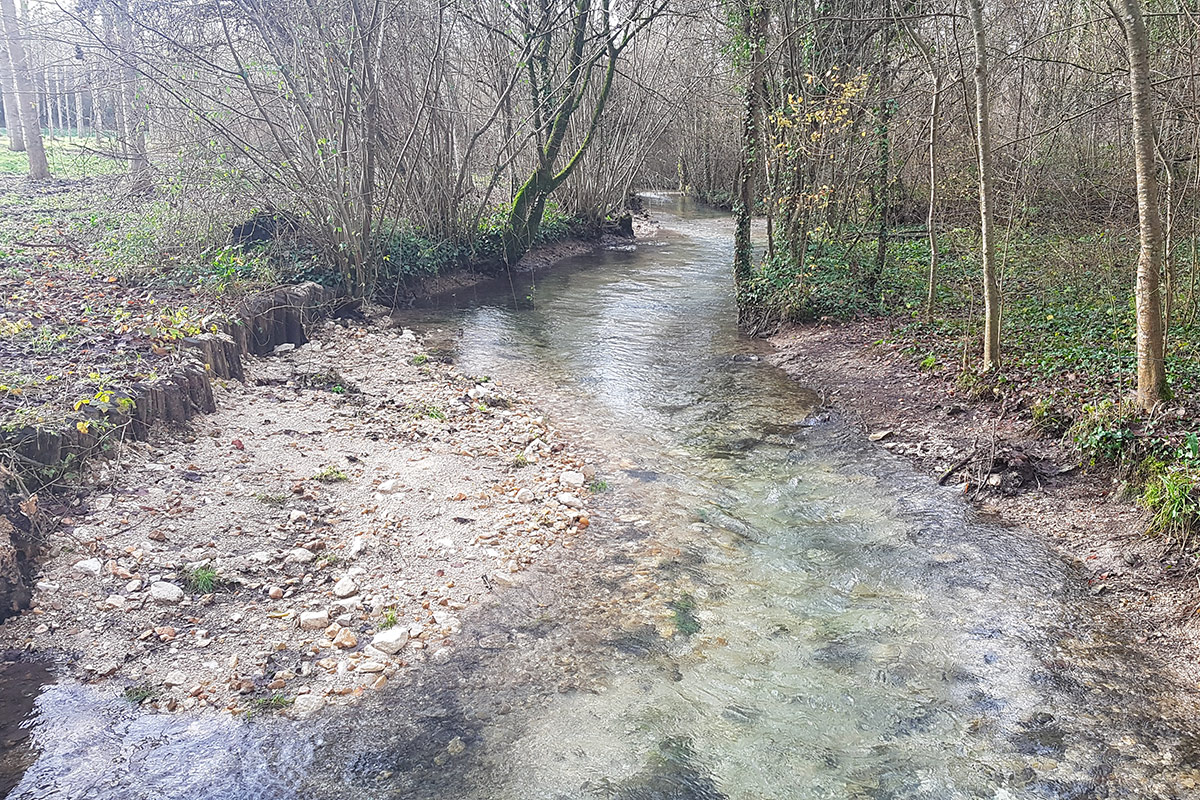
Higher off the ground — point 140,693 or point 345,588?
point 345,588

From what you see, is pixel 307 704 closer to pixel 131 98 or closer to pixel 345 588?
pixel 345 588

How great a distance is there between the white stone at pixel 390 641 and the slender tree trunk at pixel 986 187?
7.21 meters

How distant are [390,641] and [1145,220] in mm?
6856

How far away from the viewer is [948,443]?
8305 mm

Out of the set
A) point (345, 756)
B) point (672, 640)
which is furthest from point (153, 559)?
point (672, 640)

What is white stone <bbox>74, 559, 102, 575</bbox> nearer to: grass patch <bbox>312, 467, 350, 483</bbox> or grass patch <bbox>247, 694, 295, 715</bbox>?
grass patch <bbox>247, 694, 295, 715</bbox>

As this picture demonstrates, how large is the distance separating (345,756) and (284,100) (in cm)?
1133

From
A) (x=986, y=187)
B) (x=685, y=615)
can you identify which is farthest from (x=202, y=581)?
(x=986, y=187)

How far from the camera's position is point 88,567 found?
5.22 metres

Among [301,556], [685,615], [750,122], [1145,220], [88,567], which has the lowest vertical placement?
[685,615]

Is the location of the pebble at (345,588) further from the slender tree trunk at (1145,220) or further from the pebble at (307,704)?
the slender tree trunk at (1145,220)

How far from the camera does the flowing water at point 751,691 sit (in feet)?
13.3

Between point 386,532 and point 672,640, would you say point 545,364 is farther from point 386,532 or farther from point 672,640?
point 672,640

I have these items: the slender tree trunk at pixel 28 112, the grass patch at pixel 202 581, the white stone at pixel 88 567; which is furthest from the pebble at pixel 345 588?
the slender tree trunk at pixel 28 112
